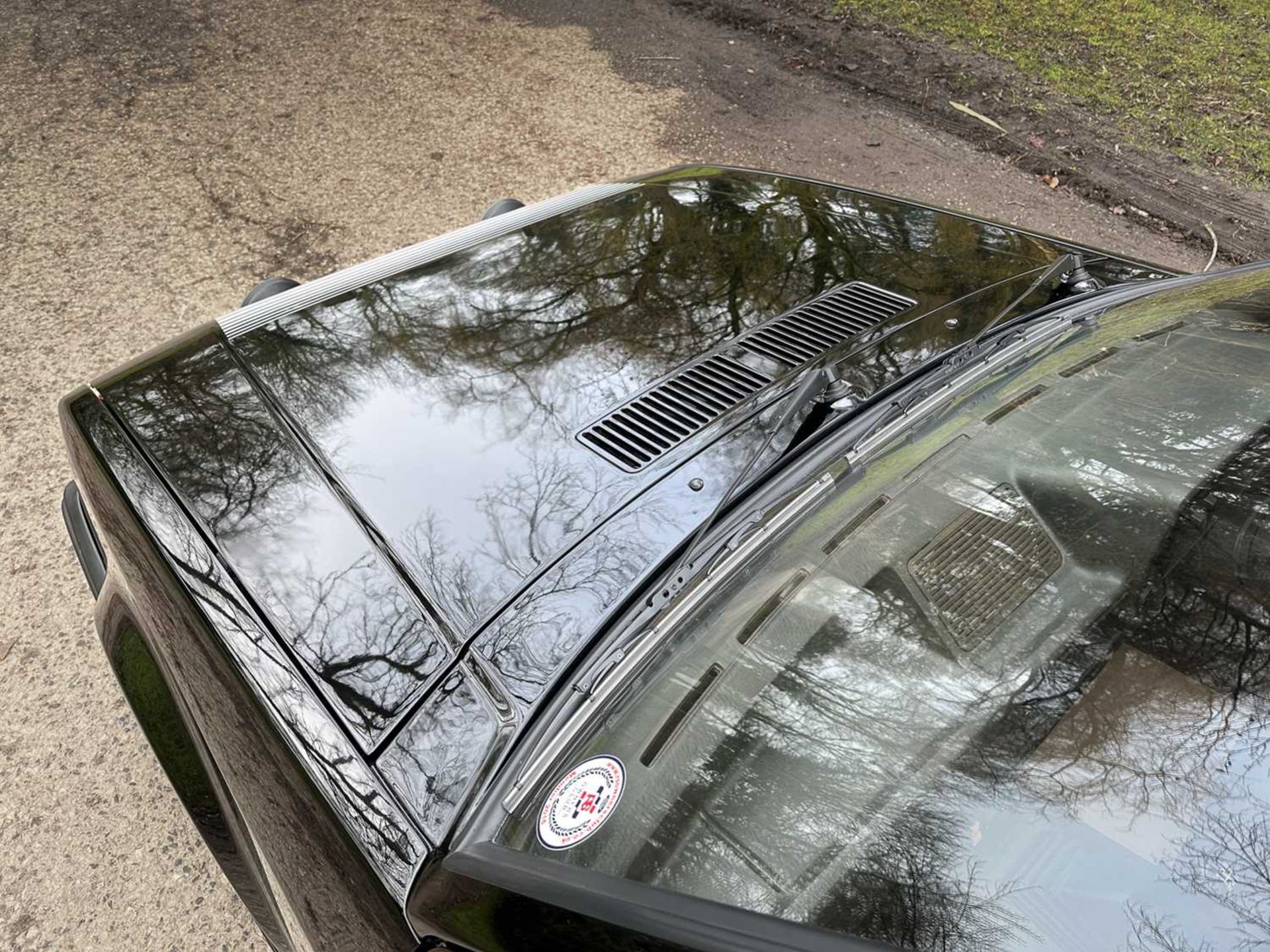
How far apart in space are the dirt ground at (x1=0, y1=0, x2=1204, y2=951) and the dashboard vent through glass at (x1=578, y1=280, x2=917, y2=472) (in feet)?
4.91

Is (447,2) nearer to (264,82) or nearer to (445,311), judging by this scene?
(264,82)

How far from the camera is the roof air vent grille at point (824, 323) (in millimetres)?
1983

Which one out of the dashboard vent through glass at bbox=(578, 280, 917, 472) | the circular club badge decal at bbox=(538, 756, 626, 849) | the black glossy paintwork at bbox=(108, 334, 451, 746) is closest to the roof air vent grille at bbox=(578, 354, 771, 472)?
the dashboard vent through glass at bbox=(578, 280, 917, 472)

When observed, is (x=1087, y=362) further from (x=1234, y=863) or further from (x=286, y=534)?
(x=286, y=534)

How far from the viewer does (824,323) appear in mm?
2076

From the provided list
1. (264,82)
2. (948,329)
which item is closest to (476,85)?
(264,82)

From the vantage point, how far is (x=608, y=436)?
1.78m

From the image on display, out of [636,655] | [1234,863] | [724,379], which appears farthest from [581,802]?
[724,379]

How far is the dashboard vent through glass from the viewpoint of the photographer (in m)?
1.76

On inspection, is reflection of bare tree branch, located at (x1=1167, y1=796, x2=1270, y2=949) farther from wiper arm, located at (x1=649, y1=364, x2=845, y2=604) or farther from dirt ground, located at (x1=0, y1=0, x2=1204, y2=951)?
dirt ground, located at (x1=0, y1=0, x2=1204, y2=951)

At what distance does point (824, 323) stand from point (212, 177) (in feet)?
11.7

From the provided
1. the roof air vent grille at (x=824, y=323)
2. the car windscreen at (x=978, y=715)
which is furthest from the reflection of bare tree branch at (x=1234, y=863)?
the roof air vent grille at (x=824, y=323)

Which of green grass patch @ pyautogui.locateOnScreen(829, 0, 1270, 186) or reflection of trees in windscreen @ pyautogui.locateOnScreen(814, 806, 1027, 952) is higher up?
green grass patch @ pyautogui.locateOnScreen(829, 0, 1270, 186)

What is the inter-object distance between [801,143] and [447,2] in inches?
109
